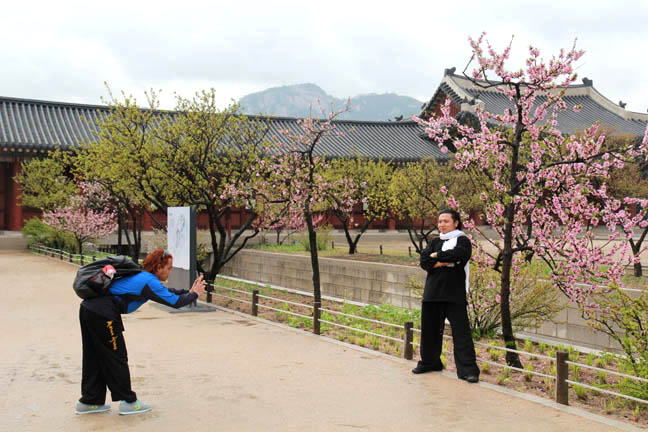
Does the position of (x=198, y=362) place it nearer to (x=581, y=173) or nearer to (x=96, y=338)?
(x=96, y=338)

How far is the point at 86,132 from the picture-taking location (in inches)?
1531

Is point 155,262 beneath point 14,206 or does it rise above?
beneath

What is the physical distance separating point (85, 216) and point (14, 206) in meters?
7.07

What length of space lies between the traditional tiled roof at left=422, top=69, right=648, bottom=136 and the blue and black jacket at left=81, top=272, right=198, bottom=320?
3516 centimetres

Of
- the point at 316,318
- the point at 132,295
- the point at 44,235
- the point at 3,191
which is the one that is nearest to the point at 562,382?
the point at 132,295

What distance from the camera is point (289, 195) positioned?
1692 centimetres

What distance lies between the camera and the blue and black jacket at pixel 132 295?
20.6ft

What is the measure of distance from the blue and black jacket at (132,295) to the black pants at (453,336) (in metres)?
3.22

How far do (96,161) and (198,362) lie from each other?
1110 cm

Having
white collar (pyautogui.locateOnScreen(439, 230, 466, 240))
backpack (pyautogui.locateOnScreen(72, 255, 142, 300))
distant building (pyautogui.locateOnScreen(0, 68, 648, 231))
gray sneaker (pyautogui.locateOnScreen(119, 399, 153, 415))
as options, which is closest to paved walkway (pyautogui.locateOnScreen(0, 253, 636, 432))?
gray sneaker (pyautogui.locateOnScreen(119, 399, 153, 415))

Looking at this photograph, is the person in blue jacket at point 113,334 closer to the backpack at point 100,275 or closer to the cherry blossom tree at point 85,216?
the backpack at point 100,275

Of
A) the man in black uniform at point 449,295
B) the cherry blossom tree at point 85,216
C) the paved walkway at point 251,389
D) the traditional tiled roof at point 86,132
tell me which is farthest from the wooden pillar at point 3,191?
the man in black uniform at point 449,295

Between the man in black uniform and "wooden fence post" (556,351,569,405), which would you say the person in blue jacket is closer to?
the man in black uniform

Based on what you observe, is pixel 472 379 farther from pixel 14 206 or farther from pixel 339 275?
pixel 14 206
